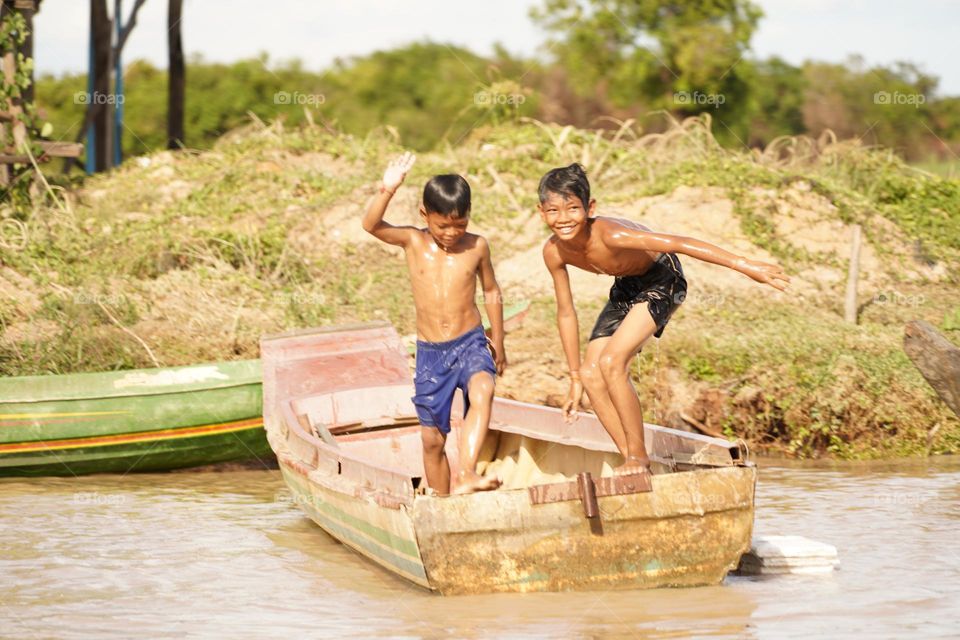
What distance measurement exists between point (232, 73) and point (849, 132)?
15.4 m

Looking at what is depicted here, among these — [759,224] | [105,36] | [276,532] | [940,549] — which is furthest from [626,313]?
[105,36]

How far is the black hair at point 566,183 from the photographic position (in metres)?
5.20

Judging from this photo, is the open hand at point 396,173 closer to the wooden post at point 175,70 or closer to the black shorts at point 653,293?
the black shorts at point 653,293

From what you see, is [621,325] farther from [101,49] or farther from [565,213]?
[101,49]

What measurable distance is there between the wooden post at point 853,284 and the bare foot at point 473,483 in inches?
236

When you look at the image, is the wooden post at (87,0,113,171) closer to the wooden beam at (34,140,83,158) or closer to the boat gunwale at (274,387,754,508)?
the wooden beam at (34,140,83,158)

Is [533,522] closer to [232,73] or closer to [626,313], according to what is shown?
[626,313]

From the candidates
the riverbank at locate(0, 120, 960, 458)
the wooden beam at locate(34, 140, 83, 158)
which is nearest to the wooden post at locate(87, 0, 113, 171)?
the riverbank at locate(0, 120, 960, 458)

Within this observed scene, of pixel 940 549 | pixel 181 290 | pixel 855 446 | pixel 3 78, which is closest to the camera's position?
pixel 940 549

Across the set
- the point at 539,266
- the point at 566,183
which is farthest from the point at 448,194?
the point at 539,266

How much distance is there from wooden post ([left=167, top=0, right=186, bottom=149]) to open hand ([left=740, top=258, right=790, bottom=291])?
47.3ft

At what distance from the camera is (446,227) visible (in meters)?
5.31

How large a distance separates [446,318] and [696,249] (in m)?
1.15

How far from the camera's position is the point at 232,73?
103 feet
